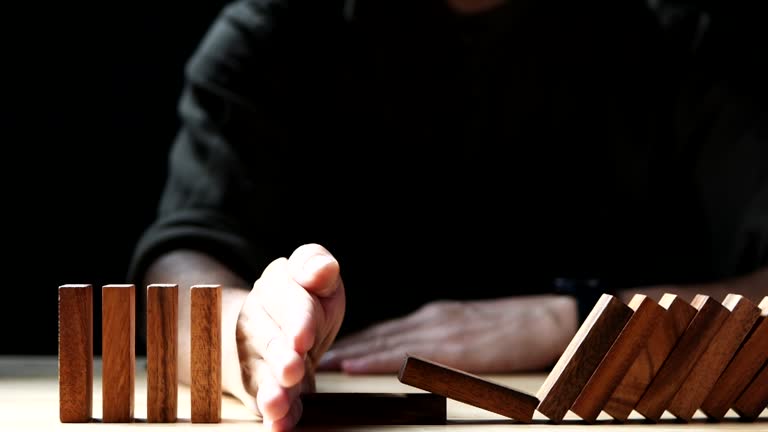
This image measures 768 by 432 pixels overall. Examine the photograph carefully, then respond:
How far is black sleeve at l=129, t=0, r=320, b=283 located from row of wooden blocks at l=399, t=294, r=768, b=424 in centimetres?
68

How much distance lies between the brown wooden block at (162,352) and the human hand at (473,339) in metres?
0.48

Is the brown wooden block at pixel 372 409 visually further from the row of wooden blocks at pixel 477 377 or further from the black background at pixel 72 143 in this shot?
the black background at pixel 72 143

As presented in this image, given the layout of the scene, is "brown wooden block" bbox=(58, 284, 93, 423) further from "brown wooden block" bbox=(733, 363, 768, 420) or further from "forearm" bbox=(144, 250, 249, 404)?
"brown wooden block" bbox=(733, 363, 768, 420)

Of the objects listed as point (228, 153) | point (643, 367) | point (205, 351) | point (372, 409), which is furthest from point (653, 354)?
point (228, 153)

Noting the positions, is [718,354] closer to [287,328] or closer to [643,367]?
[643,367]

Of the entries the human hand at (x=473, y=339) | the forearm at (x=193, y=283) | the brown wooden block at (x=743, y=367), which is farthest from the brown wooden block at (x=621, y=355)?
the human hand at (x=473, y=339)

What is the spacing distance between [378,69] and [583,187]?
19.3 inches

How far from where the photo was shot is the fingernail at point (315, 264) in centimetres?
81

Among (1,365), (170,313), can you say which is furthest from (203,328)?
(1,365)

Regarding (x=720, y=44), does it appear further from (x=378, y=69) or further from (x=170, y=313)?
(x=170, y=313)

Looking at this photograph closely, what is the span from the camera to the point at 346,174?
181 centimetres

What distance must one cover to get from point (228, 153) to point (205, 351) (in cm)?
77

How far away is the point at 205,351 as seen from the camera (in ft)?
2.70

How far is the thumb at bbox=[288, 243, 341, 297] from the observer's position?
81 cm
